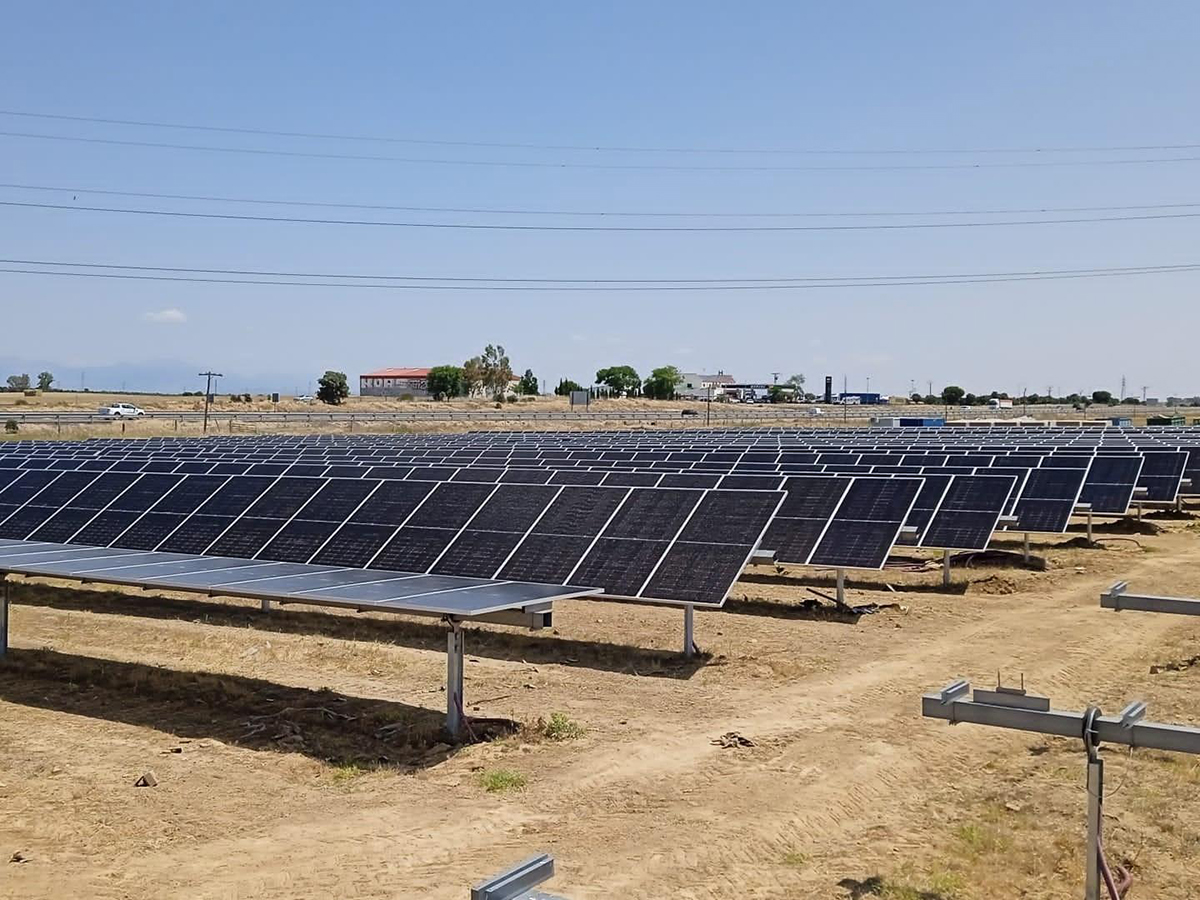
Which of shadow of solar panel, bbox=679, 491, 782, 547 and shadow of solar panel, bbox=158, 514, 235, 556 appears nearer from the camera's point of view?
shadow of solar panel, bbox=679, 491, 782, 547

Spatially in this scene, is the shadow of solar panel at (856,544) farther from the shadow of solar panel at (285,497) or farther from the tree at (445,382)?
the tree at (445,382)

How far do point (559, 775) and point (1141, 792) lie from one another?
461 cm

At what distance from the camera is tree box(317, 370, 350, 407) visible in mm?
108125

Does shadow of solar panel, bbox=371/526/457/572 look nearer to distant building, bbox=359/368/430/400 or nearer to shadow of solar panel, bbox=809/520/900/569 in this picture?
shadow of solar panel, bbox=809/520/900/569

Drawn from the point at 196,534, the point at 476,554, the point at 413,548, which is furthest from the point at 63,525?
the point at 476,554

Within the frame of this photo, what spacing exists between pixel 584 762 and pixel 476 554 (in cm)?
451

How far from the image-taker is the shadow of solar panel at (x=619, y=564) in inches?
503

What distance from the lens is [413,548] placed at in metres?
14.2

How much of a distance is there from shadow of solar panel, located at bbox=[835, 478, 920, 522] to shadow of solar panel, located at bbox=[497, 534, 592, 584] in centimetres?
622

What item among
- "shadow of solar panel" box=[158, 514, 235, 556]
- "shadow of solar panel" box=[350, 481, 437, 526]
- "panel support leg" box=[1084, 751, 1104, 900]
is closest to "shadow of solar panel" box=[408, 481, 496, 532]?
"shadow of solar panel" box=[350, 481, 437, 526]

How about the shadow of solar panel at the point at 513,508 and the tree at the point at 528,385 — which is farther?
the tree at the point at 528,385

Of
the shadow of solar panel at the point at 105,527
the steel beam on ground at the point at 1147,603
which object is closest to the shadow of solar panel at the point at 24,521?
the shadow of solar panel at the point at 105,527

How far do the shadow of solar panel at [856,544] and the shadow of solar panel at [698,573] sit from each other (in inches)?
151

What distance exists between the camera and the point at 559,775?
30.1ft
